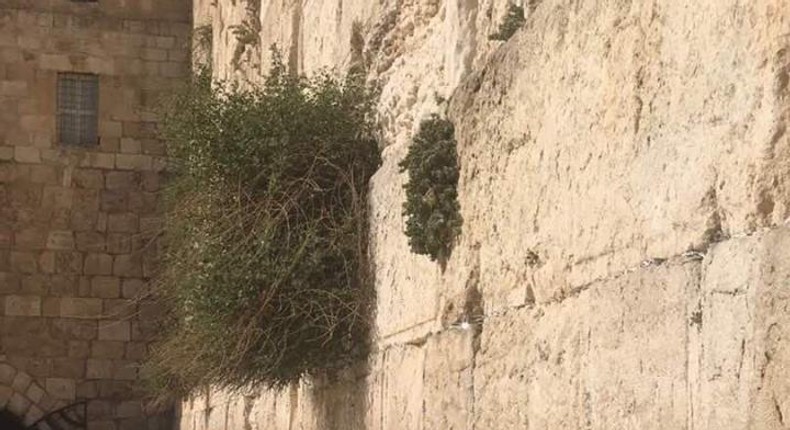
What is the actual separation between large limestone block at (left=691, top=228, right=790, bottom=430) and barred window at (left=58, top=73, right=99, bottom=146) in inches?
575

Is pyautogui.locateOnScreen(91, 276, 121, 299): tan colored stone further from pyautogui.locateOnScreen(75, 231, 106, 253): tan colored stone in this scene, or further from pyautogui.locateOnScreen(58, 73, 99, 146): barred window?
pyautogui.locateOnScreen(58, 73, 99, 146): barred window

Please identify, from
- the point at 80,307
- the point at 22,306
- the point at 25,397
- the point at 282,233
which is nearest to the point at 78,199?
the point at 80,307

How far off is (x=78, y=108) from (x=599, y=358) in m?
14.2

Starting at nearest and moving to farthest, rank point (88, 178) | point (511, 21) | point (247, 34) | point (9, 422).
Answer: point (511, 21) → point (247, 34) → point (88, 178) → point (9, 422)

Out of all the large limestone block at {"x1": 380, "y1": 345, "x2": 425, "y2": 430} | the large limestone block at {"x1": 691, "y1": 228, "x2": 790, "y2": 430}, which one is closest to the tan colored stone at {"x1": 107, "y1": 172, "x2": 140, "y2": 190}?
the large limestone block at {"x1": 380, "y1": 345, "x2": 425, "y2": 430}

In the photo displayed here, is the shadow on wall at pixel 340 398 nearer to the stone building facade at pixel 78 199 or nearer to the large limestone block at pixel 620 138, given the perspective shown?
the large limestone block at pixel 620 138

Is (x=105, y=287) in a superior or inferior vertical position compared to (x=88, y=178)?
inferior

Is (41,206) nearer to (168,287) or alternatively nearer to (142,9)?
(142,9)

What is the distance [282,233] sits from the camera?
602cm

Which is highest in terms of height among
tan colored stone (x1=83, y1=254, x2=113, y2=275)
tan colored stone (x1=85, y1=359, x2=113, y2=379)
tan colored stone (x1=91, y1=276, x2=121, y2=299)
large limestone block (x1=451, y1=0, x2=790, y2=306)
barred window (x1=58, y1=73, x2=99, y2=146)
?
barred window (x1=58, y1=73, x2=99, y2=146)

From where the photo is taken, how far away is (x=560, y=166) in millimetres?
3365

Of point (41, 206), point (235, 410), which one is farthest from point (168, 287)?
point (41, 206)

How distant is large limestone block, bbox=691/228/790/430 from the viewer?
7.37 feet

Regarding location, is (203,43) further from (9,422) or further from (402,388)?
(402,388)
